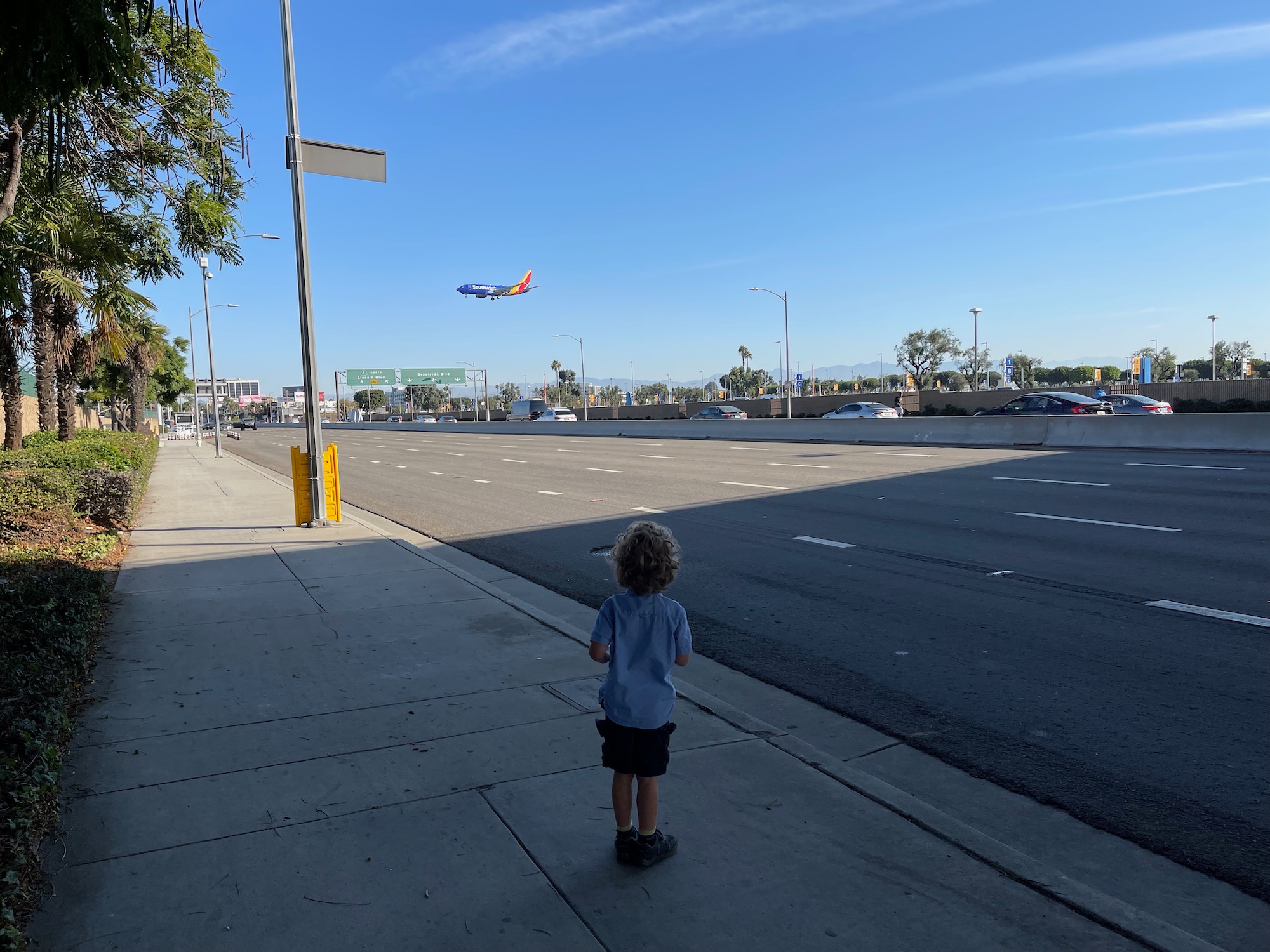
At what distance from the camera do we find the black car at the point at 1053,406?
2884cm

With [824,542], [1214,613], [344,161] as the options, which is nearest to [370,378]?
[344,161]

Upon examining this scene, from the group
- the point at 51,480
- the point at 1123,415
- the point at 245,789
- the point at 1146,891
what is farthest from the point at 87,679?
the point at 1123,415

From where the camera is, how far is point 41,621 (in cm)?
591

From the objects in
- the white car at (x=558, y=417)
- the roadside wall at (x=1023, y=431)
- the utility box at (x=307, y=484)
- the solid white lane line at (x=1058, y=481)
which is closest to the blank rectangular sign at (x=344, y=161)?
the utility box at (x=307, y=484)

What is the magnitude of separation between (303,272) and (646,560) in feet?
34.0

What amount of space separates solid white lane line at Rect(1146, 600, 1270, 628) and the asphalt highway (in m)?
0.03

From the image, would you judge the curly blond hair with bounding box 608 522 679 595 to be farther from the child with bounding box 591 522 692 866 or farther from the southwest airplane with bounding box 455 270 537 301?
the southwest airplane with bounding box 455 270 537 301

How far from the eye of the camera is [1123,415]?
24469 millimetres

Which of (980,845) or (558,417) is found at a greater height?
(558,417)

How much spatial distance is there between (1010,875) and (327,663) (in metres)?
4.30

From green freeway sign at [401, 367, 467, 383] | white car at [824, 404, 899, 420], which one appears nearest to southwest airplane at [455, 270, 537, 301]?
green freeway sign at [401, 367, 467, 383]

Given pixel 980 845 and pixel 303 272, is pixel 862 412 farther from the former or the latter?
pixel 980 845

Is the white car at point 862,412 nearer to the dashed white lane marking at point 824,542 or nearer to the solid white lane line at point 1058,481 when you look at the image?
the solid white lane line at point 1058,481

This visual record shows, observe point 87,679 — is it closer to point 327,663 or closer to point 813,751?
point 327,663
